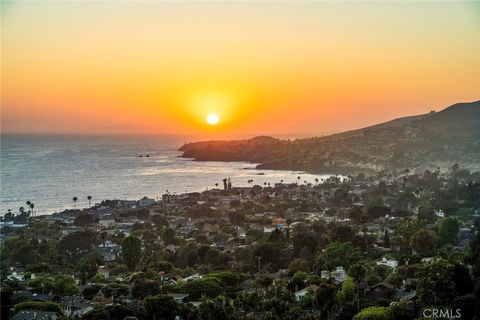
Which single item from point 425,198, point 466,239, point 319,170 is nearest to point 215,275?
point 466,239

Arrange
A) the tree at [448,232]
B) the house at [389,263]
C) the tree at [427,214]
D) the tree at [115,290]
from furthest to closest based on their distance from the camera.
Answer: the tree at [427,214] → the tree at [448,232] → the house at [389,263] → the tree at [115,290]

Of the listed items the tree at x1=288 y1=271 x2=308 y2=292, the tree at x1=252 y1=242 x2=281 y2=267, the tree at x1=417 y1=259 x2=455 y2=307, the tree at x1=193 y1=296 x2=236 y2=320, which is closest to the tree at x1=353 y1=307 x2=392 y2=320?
the tree at x1=417 y1=259 x2=455 y2=307

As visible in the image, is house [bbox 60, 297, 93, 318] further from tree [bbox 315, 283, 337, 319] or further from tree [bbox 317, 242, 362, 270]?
tree [bbox 317, 242, 362, 270]

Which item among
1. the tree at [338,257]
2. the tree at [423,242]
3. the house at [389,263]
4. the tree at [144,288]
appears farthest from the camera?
the tree at [423,242]

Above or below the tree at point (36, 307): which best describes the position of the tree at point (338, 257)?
above

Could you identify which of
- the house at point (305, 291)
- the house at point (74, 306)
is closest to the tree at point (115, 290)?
the house at point (74, 306)

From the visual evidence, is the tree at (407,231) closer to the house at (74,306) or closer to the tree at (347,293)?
the tree at (347,293)

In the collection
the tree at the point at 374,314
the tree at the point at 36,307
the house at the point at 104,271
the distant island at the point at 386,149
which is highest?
the distant island at the point at 386,149
